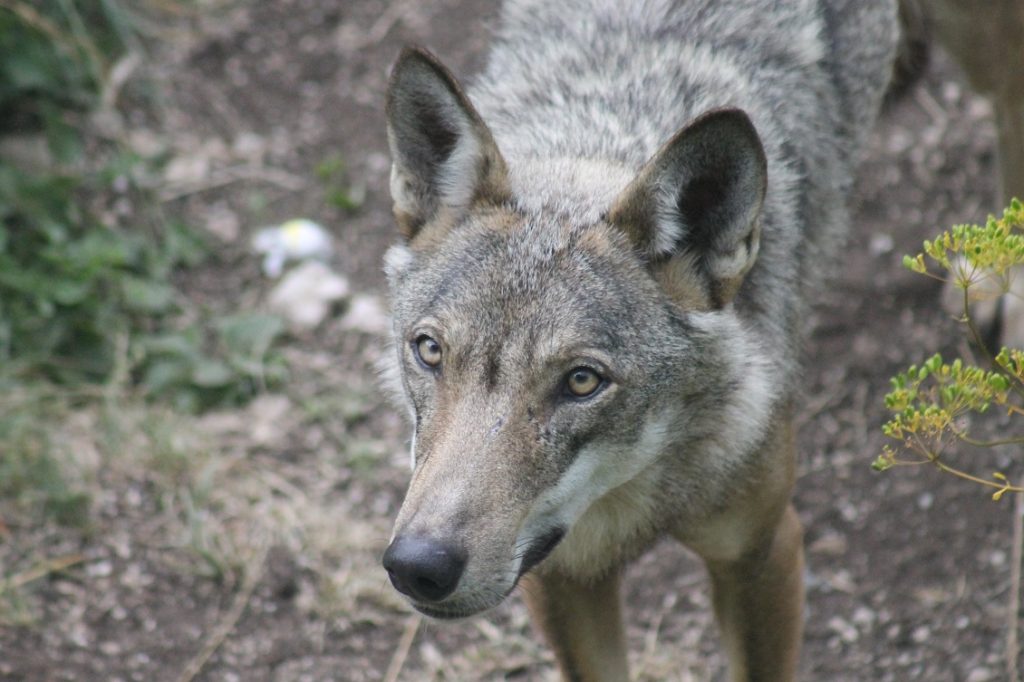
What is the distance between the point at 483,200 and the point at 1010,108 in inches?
118

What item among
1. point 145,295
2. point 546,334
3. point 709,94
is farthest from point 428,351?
point 145,295

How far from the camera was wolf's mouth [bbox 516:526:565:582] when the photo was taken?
3.31m

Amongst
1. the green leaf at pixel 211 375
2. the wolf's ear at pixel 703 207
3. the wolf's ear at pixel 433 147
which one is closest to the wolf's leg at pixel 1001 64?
the wolf's ear at pixel 703 207

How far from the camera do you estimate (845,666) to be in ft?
15.9

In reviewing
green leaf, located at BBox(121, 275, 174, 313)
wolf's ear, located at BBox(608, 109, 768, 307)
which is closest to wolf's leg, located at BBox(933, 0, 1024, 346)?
wolf's ear, located at BBox(608, 109, 768, 307)

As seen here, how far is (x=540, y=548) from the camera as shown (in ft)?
11.1

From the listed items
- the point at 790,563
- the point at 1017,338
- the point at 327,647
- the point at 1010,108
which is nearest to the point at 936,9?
the point at 1010,108

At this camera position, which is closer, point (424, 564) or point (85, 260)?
point (424, 564)

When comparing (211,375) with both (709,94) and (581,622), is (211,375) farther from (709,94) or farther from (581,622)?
(709,94)

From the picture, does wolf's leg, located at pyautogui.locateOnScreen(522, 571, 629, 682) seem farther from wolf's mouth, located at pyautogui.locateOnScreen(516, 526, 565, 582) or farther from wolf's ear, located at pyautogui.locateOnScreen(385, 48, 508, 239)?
wolf's ear, located at pyautogui.locateOnScreen(385, 48, 508, 239)

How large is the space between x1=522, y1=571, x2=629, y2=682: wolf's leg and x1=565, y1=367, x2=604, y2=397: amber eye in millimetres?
990

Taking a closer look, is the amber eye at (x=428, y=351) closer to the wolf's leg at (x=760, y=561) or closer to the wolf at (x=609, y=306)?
the wolf at (x=609, y=306)

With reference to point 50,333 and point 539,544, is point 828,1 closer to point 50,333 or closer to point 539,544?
point 539,544

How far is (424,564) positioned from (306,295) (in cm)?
391
